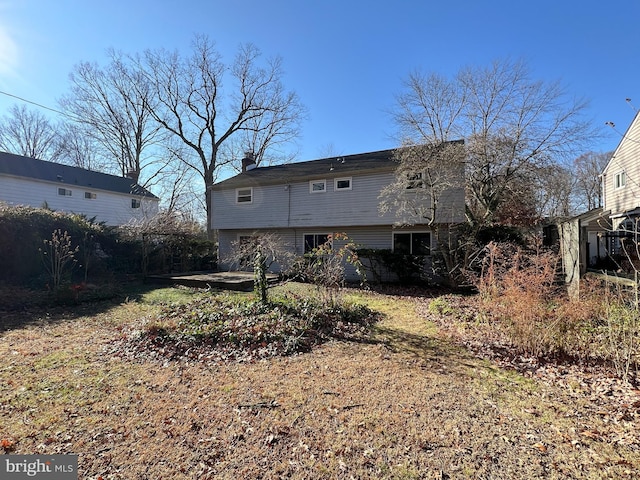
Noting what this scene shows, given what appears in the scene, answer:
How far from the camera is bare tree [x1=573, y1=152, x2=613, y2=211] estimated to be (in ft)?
79.4

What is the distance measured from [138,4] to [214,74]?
18044 mm

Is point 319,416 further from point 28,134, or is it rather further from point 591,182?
point 28,134

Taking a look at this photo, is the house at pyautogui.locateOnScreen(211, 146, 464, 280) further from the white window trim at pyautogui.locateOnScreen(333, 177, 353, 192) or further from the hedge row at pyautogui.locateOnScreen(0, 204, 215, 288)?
the hedge row at pyautogui.locateOnScreen(0, 204, 215, 288)

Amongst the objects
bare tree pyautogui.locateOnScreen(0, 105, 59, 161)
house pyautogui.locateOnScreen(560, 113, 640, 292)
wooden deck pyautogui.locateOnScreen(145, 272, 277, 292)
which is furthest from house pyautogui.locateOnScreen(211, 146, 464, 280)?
bare tree pyautogui.locateOnScreen(0, 105, 59, 161)

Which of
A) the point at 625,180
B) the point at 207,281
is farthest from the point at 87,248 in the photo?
the point at 625,180

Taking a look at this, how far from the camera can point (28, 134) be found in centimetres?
2697

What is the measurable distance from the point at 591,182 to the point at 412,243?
22.4 m

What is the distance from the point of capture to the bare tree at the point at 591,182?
24188 mm

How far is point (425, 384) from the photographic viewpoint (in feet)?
12.5

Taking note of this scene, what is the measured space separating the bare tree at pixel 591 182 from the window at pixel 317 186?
70.9 feet

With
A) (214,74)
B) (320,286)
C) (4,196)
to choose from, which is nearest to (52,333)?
(320,286)

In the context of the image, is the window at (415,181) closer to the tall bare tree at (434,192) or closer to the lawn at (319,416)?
the tall bare tree at (434,192)

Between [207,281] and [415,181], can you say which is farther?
[207,281]

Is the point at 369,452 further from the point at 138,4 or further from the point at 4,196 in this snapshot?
the point at 4,196
